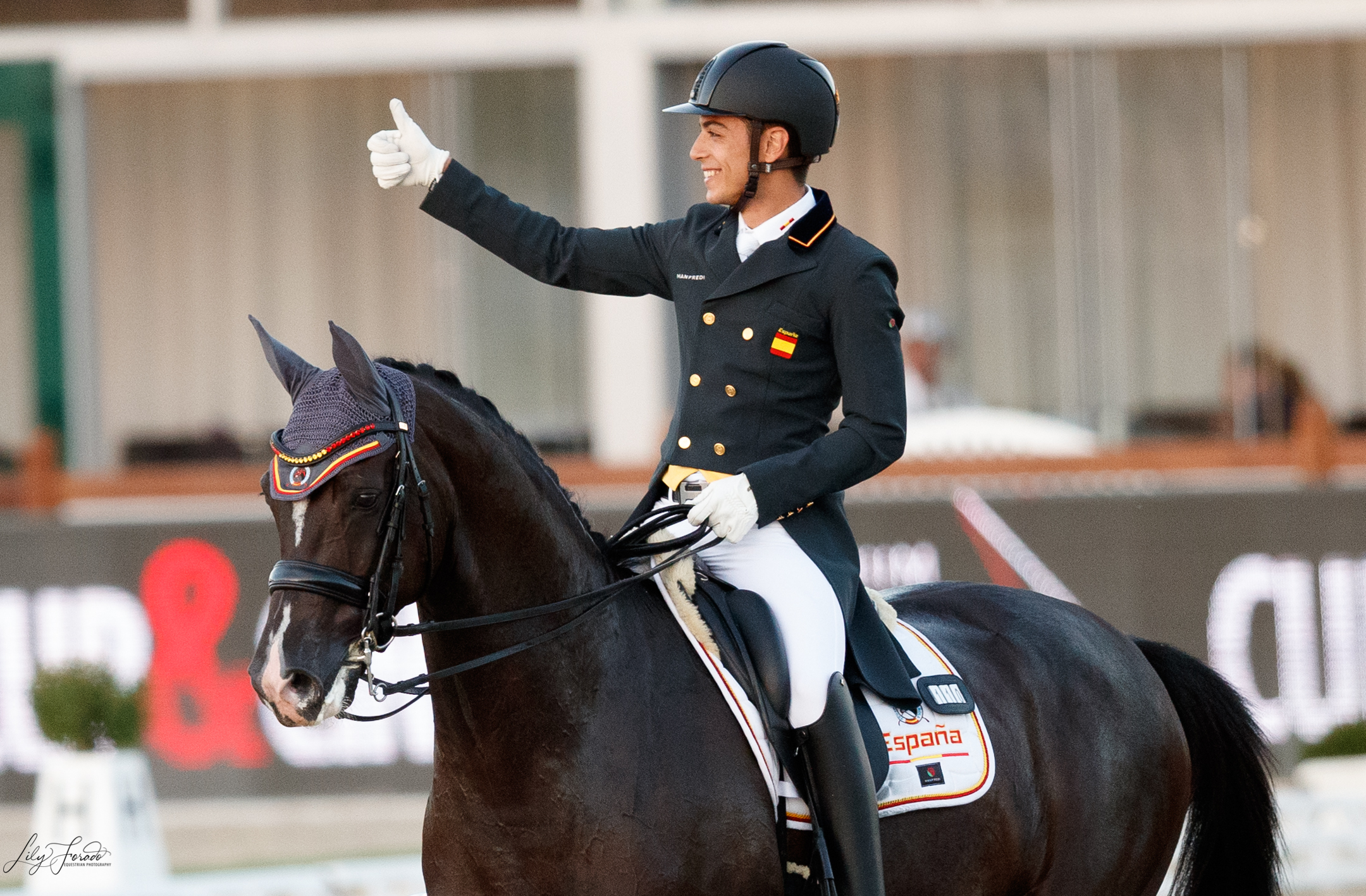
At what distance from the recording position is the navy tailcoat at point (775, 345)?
2.86 metres

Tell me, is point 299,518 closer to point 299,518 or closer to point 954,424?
point 299,518

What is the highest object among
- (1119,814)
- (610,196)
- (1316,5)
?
(1316,5)

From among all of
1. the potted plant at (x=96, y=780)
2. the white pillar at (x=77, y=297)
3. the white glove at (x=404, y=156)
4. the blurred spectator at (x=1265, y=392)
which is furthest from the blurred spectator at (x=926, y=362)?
the white glove at (x=404, y=156)

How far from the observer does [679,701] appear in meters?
2.84

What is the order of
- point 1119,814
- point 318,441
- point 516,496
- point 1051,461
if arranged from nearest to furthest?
1. point 318,441
2. point 516,496
3. point 1119,814
4. point 1051,461

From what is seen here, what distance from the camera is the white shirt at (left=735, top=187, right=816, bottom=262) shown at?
3018 mm

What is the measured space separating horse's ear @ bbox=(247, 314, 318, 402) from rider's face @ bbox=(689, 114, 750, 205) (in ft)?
2.62

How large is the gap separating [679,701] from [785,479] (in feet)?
1.38

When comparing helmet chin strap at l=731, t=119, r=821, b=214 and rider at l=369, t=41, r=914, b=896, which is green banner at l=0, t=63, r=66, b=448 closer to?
rider at l=369, t=41, r=914, b=896

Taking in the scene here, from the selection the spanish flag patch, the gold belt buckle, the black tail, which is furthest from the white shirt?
the black tail

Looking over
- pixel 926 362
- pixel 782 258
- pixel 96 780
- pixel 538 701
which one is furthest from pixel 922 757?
pixel 926 362

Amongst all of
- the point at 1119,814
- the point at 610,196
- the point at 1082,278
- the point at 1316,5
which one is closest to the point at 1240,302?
the point at 1082,278

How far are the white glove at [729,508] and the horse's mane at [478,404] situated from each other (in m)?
0.25

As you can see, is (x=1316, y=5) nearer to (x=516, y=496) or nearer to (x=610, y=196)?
(x=610, y=196)
